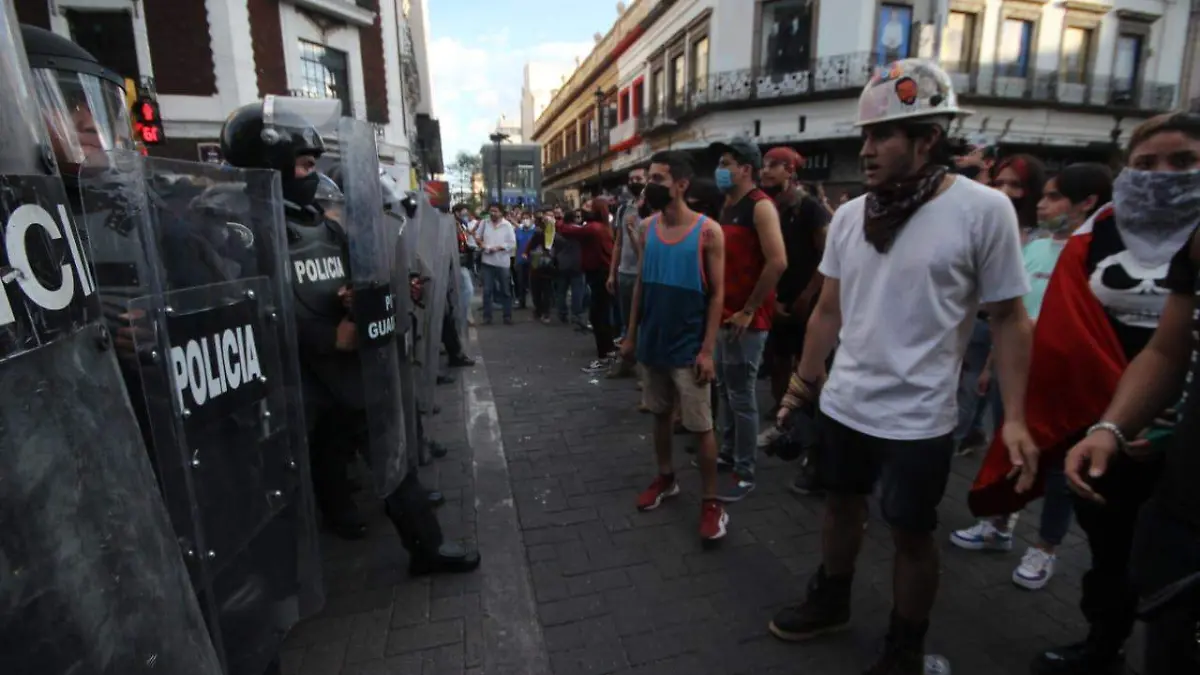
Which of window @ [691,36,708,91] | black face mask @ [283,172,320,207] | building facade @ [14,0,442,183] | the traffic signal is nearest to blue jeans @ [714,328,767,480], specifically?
black face mask @ [283,172,320,207]

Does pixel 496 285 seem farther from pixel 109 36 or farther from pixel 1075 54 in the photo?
pixel 1075 54

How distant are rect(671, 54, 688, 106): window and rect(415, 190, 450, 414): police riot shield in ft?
79.0

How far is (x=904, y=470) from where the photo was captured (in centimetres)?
198

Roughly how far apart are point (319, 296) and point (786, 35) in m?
23.0

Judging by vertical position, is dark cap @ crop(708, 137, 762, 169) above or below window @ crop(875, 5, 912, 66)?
below

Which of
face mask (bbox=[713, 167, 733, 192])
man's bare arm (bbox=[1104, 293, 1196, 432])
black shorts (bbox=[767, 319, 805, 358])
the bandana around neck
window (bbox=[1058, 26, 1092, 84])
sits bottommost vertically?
black shorts (bbox=[767, 319, 805, 358])

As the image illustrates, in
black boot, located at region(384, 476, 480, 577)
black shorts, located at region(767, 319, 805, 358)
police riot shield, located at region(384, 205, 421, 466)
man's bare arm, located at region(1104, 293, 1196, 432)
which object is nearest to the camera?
man's bare arm, located at region(1104, 293, 1196, 432)

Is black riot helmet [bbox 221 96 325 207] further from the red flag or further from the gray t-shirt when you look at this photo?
the gray t-shirt

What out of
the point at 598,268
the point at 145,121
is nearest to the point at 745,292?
the point at 598,268

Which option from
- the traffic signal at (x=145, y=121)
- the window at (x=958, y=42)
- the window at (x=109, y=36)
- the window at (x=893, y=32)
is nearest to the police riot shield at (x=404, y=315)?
the traffic signal at (x=145, y=121)

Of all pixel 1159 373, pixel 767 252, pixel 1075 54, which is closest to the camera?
pixel 1159 373

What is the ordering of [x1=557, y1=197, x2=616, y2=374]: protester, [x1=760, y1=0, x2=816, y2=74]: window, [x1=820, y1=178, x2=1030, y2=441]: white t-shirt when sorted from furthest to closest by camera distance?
[x1=760, y1=0, x2=816, y2=74]: window, [x1=557, y1=197, x2=616, y2=374]: protester, [x1=820, y1=178, x2=1030, y2=441]: white t-shirt

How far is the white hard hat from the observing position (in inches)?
73.6

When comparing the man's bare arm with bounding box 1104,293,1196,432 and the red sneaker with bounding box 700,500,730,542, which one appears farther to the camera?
the red sneaker with bounding box 700,500,730,542
